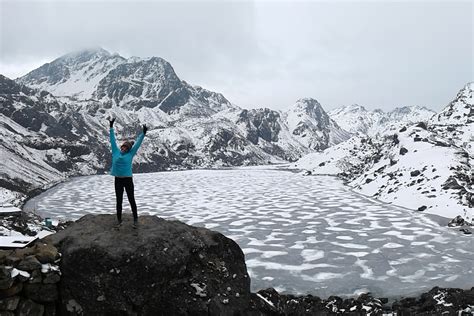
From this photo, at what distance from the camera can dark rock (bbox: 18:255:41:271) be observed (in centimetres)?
1135

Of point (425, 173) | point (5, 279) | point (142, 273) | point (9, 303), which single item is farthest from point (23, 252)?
point (425, 173)

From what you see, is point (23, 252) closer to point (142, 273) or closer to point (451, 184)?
point (142, 273)

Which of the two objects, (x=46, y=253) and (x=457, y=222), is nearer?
(x=46, y=253)

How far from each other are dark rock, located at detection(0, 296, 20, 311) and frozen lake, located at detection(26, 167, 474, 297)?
11877 mm

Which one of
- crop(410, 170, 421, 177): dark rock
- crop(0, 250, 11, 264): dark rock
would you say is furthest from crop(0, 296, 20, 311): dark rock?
crop(410, 170, 421, 177): dark rock

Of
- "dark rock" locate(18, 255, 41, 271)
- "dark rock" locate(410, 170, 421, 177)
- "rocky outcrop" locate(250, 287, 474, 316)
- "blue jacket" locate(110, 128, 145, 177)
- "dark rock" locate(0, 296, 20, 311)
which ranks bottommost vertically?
"rocky outcrop" locate(250, 287, 474, 316)

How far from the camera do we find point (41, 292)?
1162cm

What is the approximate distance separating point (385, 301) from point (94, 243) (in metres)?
13.3

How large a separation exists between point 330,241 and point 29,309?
74.5 feet

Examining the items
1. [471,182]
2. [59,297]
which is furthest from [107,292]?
[471,182]

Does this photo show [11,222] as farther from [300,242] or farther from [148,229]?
[300,242]

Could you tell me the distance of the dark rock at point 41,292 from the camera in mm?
11398

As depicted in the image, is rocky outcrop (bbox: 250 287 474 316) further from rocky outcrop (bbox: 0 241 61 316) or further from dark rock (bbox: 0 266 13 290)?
dark rock (bbox: 0 266 13 290)

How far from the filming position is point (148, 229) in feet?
43.6
